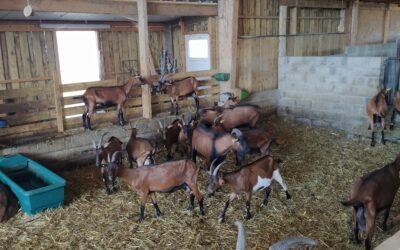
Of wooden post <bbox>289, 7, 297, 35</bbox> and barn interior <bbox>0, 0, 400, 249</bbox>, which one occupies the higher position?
wooden post <bbox>289, 7, 297, 35</bbox>

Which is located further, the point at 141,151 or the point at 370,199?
the point at 141,151

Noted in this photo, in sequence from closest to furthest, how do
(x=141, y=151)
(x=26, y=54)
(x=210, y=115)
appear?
1. (x=141, y=151)
2. (x=210, y=115)
3. (x=26, y=54)

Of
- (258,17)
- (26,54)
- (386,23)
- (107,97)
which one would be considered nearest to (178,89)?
(107,97)

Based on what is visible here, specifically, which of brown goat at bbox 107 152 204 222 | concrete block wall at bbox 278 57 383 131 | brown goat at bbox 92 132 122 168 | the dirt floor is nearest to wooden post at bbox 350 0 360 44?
concrete block wall at bbox 278 57 383 131

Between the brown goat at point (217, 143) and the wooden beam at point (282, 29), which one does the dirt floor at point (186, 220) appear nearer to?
the brown goat at point (217, 143)

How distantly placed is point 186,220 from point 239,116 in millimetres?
3067

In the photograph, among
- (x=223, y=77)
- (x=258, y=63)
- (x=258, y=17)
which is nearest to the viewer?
(x=223, y=77)

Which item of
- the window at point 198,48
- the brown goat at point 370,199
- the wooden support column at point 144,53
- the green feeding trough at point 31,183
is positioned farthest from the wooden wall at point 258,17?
the brown goat at point 370,199

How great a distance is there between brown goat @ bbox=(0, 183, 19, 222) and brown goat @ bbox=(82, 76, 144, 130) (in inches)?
86.0

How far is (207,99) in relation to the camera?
8680 mm

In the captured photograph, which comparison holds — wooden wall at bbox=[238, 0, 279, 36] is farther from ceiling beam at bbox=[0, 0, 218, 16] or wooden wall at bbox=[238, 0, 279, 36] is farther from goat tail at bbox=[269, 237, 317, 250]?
goat tail at bbox=[269, 237, 317, 250]

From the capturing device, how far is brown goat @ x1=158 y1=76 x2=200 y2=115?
7793mm

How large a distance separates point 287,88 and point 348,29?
12.3 feet

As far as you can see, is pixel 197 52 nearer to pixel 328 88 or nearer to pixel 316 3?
pixel 316 3
